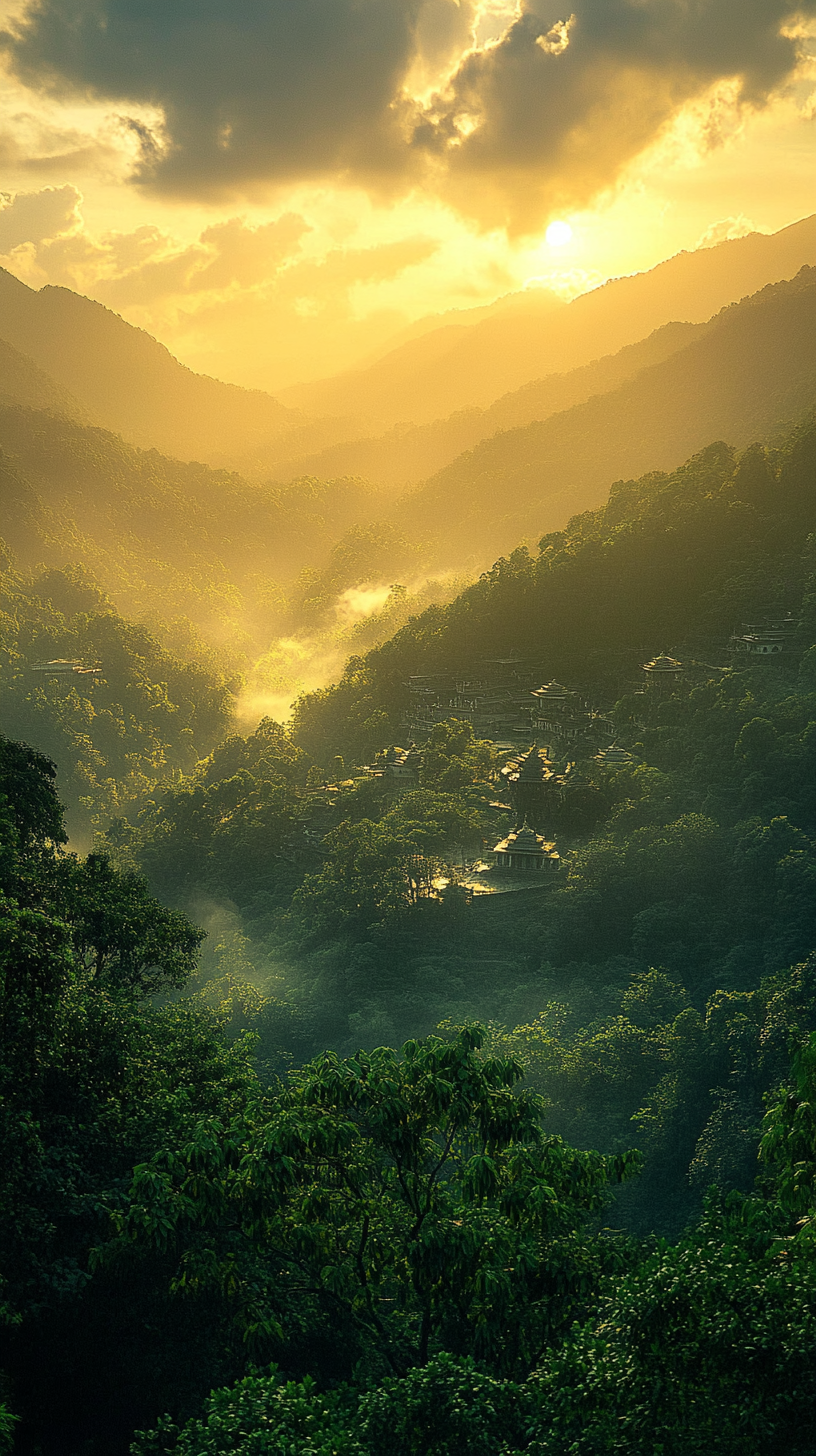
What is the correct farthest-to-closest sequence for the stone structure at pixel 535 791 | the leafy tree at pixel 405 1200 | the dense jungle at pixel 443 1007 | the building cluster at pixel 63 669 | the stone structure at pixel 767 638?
the building cluster at pixel 63 669
the stone structure at pixel 767 638
the stone structure at pixel 535 791
the leafy tree at pixel 405 1200
the dense jungle at pixel 443 1007

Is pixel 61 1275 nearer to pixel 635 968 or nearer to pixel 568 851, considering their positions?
pixel 635 968

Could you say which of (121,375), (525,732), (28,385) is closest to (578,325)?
(121,375)

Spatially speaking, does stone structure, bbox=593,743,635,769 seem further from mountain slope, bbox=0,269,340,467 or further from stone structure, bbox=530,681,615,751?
mountain slope, bbox=0,269,340,467

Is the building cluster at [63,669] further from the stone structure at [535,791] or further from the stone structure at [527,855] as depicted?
the stone structure at [527,855]

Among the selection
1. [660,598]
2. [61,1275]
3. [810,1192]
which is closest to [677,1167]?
[810,1192]

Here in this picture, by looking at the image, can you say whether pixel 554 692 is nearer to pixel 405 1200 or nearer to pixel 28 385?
pixel 405 1200

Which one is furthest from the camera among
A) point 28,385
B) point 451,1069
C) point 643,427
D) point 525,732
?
point 28,385

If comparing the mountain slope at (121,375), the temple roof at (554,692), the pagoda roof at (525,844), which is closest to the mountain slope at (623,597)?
the temple roof at (554,692)
